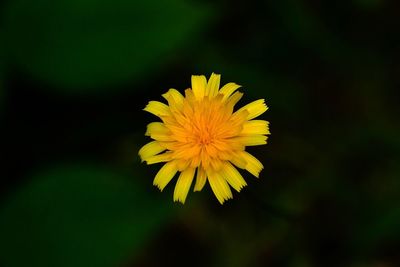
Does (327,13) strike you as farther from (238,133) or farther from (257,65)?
(238,133)

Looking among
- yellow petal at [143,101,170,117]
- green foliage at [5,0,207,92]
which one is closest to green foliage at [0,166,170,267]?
green foliage at [5,0,207,92]

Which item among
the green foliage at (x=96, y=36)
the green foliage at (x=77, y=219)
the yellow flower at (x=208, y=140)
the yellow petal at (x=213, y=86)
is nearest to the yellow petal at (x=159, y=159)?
the yellow flower at (x=208, y=140)

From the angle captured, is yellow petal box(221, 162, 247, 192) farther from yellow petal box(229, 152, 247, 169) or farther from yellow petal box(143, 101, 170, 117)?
yellow petal box(143, 101, 170, 117)

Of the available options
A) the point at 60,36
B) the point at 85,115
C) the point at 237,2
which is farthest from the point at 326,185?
the point at 60,36

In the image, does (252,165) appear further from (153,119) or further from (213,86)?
(153,119)

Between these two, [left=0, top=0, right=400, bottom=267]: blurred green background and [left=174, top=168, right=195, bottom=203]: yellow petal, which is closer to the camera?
[left=174, top=168, right=195, bottom=203]: yellow petal

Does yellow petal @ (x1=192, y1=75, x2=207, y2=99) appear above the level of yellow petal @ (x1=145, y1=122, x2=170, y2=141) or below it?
above

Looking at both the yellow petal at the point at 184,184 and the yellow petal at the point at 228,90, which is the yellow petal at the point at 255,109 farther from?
the yellow petal at the point at 184,184

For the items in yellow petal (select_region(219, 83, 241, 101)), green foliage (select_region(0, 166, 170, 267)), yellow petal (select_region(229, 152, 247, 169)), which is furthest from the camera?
green foliage (select_region(0, 166, 170, 267))
